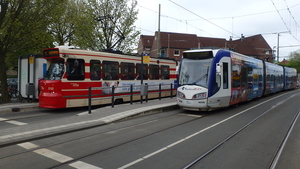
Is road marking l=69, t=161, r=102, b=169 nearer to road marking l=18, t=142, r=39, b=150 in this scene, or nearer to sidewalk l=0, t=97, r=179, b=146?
road marking l=18, t=142, r=39, b=150

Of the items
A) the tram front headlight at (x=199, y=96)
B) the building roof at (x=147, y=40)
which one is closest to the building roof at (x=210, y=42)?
the building roof at (x=147, y=40)

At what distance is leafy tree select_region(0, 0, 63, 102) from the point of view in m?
13.8

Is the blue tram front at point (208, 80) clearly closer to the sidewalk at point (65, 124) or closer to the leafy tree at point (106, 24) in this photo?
the sidewalk at point (65, 124)

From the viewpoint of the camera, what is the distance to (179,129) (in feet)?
26.2

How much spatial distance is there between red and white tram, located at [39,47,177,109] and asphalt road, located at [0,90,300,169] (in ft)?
9.44

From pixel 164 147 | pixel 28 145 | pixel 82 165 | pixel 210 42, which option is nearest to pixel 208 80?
pixel 164 147

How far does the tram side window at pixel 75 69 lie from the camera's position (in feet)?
36.5

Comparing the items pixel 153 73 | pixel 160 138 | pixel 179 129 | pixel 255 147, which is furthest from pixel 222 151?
pixel 153 73

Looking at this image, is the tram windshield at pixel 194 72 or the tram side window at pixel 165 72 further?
the tram side window at pixel 165 72

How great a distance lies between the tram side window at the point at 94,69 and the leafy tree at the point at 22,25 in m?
4.97

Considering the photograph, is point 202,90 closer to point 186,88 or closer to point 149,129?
point 186,88

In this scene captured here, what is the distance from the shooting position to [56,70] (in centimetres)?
1131

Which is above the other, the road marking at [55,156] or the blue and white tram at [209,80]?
the blue and white tram at [209,80]

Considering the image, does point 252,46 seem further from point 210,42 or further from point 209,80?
point 209,80
